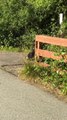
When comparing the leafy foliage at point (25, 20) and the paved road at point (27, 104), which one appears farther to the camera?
the leafy foliage at point (25, 20)

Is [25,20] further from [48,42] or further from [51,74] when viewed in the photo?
[51,74]

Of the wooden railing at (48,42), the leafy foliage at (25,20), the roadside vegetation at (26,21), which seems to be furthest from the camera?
the leafy foliage at (25,20)

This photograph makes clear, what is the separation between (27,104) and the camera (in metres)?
8.68

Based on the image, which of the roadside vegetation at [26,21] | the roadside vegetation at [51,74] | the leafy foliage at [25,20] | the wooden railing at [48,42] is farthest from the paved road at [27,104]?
the leafy foliage at [25,20]

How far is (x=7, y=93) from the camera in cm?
977

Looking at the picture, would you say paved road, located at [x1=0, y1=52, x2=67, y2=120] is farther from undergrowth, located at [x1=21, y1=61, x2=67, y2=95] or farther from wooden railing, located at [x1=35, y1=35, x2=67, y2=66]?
wooden railing, located at [x1=35, y1=35, x2=67, y2=66]

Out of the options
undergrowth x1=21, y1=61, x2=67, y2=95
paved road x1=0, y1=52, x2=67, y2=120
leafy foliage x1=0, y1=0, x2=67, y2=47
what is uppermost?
paved road x1=0, y1=52, x2=67, y2=120

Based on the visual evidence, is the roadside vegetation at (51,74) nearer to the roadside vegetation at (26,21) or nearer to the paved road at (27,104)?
the paved road at (27,104)

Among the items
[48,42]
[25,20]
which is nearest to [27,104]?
[48,42]

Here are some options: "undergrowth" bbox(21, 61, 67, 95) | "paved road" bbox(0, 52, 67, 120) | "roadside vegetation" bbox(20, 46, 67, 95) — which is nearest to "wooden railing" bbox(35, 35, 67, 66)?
"roadside vegetation" bbox(20, 46, 67, 95)

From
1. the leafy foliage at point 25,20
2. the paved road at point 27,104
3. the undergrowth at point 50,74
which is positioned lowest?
the leafy foliage at point 25,20

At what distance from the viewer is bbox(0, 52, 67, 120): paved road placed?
7771 mm

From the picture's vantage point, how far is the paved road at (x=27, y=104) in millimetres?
7771

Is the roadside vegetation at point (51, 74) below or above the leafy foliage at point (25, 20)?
above
